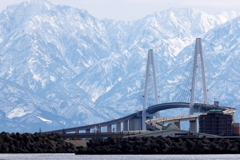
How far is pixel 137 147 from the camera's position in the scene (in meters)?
160

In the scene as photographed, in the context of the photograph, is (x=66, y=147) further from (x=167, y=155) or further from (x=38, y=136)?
(x=167, y=155)

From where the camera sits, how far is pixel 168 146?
15638cm

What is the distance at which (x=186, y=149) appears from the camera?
507ft

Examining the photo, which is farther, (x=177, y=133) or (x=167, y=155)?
(x=177, y=133)

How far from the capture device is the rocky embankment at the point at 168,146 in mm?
153625

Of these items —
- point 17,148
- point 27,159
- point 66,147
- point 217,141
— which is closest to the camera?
point 27,159

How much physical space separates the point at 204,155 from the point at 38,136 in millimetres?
44900

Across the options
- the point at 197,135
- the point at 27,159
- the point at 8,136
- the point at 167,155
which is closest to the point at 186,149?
the point at 167,155

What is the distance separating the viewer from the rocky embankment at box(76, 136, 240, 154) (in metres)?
154

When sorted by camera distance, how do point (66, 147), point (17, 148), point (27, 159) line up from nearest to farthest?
1. point (27, 159)
2. point (17, 148)
3. point (66, 147)

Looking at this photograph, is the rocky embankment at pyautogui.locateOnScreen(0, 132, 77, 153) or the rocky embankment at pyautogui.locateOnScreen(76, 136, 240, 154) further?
the rocky embankment at pyautogui.locateOnScreen(0, 132, 77, 153)

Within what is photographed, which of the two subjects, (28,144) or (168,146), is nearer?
(168,146)

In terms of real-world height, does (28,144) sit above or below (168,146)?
above

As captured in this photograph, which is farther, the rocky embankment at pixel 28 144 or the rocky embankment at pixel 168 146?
the rocky embankment at pixel 28 144
